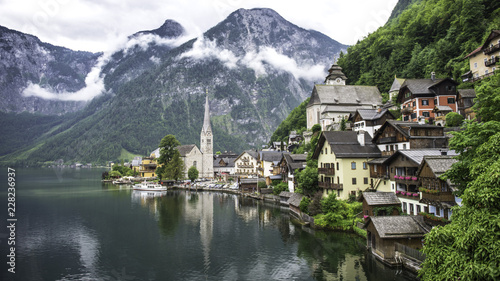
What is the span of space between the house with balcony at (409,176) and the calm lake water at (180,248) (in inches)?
256

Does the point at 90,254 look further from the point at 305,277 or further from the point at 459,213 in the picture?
the point at 459,213

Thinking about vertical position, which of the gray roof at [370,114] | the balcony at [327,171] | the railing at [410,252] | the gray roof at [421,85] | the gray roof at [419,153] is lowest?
the railing at [410,252]

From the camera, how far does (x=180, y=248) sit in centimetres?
3447

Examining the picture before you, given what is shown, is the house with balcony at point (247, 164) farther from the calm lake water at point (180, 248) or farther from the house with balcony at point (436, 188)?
the house with balcony at point (436, 188)

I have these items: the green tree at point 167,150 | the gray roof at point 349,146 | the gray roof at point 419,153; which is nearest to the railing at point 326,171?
the gray roof at point 349,146

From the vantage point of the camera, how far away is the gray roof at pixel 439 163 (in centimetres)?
2650

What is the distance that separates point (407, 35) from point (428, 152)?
6065 cm

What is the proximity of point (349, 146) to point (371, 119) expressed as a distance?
342 inches

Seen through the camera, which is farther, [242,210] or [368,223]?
[242,210]

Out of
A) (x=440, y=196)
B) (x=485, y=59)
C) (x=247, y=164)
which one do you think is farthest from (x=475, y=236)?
(x=247, y=164)

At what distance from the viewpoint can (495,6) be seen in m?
60.5

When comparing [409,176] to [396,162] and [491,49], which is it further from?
[491,49]

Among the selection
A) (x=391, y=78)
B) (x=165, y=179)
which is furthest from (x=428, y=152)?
(x=165, y=179)

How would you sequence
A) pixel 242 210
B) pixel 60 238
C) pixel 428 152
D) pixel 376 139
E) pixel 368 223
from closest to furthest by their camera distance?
pixel 368 223 < pixel 428 152 < pixel 60 238 < pixel 376 139 < pixel 242 210
